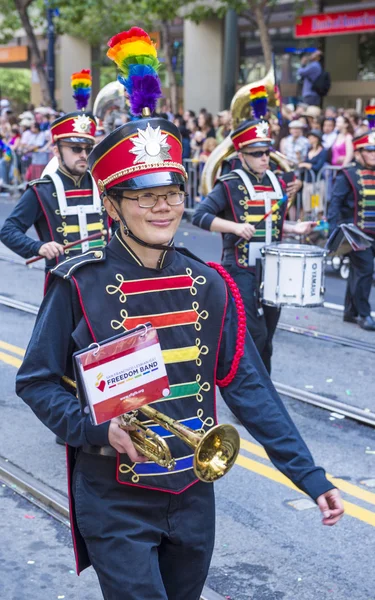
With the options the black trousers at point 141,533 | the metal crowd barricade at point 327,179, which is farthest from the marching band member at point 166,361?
the metal crowd barricade at point 327,179

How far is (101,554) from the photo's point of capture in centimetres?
290

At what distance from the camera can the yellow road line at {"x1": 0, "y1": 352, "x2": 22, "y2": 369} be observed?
8031mm

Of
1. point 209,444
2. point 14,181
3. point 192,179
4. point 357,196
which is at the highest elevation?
point 209,444

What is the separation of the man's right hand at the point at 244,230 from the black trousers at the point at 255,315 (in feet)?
1.04

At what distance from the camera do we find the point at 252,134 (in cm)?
677

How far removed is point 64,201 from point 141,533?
12.8 ft

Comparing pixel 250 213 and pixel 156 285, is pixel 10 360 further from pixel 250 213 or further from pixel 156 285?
pixel 156 285

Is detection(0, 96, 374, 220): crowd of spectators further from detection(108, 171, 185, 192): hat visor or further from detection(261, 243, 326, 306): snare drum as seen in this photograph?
detection(108, 171, 185, 192): hat visor

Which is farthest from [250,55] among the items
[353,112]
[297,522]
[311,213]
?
[297,522]

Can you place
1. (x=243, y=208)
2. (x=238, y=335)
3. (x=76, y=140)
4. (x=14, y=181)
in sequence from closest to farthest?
(x=238, y=335)
(x=76, y=140)
(x=243, y=208)
(x=14, y=181)

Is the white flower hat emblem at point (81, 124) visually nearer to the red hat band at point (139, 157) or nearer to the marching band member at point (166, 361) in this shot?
the marching band member at point (166, 361)

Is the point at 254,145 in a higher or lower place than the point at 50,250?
higher

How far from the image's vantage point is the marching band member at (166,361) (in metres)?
2.90

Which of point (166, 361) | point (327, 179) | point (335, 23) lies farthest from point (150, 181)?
point (335, 23)
